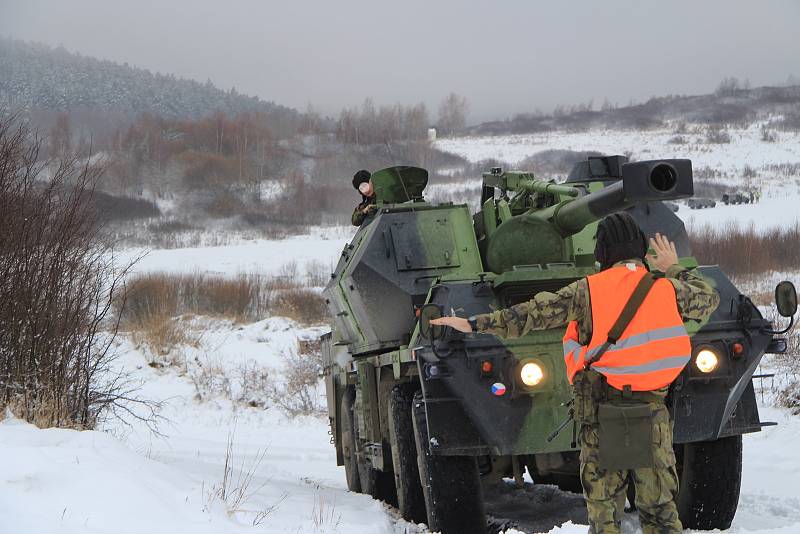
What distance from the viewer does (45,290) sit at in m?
10.2

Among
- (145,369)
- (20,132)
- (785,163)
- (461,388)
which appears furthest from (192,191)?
(461,388)

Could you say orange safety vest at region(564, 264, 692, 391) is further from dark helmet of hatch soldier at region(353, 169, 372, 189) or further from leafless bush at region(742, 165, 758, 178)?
leafless bush at region(742, 165, 758, 178)

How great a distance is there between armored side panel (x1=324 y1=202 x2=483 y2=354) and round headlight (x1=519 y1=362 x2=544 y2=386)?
7.15 feet

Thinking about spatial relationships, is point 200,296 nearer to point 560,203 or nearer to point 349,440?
point 349,440

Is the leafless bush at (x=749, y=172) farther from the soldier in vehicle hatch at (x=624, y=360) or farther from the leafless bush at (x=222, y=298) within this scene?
the soldier in vehicle hatch at (x=624, y=360)

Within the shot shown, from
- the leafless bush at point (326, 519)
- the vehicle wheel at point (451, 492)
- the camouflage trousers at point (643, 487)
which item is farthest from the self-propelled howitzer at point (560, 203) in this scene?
the leafless bush at point (326, 519)

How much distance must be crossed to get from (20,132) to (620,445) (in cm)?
715

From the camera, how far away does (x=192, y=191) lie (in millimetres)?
59031

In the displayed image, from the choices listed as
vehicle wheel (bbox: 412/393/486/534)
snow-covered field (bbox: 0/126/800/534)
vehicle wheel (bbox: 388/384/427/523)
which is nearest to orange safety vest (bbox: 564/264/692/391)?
snow-covered field (bbox: 0/126/800/534)

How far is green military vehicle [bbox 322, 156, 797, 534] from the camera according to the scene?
7.31m

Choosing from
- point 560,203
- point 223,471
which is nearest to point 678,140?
point 223,471

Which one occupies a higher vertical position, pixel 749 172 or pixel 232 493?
pixel 749 172

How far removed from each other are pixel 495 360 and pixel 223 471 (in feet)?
13.7

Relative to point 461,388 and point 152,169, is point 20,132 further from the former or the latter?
point 152,169
